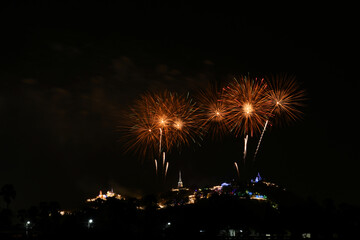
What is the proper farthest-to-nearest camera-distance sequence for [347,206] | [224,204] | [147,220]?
[347,206] < [224,204] < [147,220]

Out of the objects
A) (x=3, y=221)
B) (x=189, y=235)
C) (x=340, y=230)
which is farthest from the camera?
(x=3, y=221)

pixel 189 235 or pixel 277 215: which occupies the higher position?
pixel 277 215

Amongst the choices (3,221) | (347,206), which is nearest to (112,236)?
(347,206)

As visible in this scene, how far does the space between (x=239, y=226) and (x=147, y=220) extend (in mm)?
14540

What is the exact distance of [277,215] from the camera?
6088 cm

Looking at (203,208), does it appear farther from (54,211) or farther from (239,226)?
(54,211)

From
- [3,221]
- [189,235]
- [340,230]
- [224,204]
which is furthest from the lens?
[3,221]

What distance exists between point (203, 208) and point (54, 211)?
75.1 meters

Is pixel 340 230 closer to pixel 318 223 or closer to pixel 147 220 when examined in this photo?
pixel 318 223

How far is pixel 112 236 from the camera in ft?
101

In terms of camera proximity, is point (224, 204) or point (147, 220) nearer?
point (147, 220)

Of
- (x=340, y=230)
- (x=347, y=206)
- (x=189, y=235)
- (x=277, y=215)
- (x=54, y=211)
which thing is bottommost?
(x=189, y=235)

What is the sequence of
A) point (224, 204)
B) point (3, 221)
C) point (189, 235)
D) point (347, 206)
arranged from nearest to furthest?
1. point (189, 235)
2. point (224, 204)
3. point (347, 206)
4. point (3, 221)

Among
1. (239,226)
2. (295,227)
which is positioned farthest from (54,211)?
(295,227)
